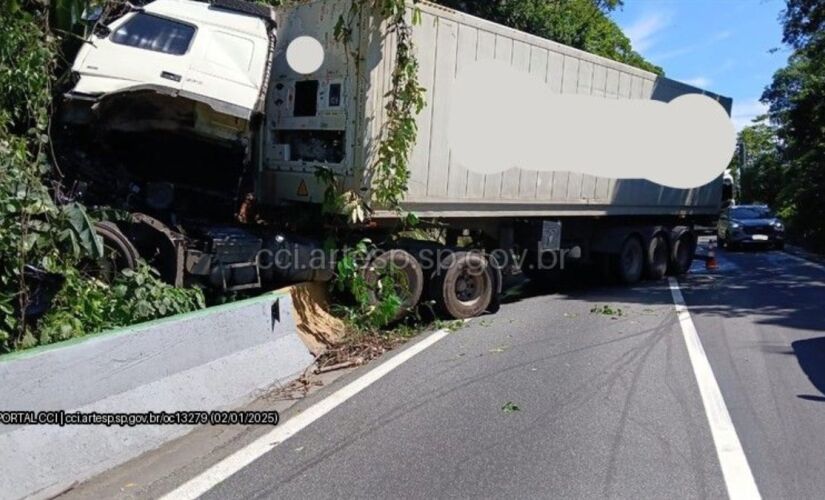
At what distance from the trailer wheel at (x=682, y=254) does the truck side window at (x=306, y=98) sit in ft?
30.9

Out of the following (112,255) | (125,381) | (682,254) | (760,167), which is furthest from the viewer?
(760,167)

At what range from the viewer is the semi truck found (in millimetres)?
7180

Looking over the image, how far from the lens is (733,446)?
4.90 metres

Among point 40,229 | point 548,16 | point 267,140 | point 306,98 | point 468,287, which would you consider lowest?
point 468,287

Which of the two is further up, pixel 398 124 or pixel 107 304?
pixel 398 124

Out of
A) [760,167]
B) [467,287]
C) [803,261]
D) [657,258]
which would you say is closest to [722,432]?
[467,287]

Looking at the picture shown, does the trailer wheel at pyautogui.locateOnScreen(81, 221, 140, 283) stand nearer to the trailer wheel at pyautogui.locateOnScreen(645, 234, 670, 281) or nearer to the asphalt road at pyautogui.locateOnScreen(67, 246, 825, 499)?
the asphalt road at pyautogui.locateOnScreen(67, 246, 825, 499)

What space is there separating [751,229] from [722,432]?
74.1 feet

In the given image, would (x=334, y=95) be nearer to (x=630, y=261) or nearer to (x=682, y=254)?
(x=630, y=261)

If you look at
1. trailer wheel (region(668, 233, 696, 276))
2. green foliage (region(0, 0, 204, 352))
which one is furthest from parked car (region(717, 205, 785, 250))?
green foliage (region(0, 0, 204, 352))

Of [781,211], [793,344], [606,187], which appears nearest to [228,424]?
[793,344]

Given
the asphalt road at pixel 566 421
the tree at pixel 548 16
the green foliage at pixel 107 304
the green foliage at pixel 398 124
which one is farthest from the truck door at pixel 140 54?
the tree at pixel 548 16

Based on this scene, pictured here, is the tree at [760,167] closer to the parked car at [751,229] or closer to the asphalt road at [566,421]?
the parked car at [751,229]

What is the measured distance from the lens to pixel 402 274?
28.0ft
